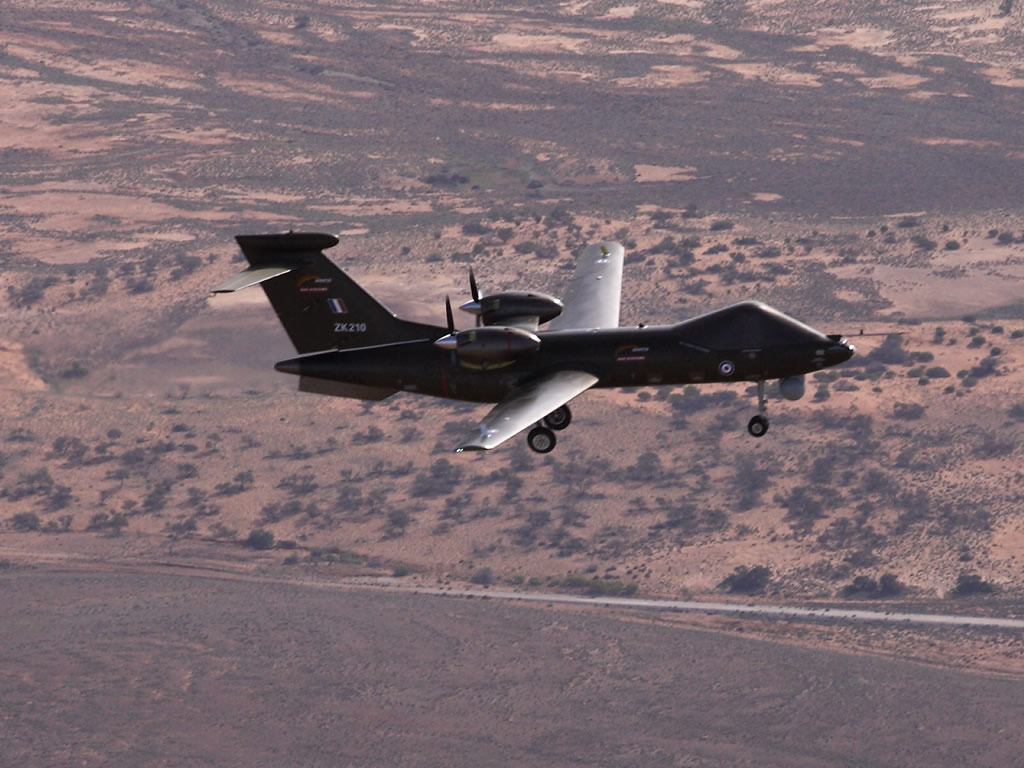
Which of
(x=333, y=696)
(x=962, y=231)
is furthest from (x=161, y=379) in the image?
(x=962, y=231)

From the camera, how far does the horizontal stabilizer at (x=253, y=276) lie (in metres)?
48.9

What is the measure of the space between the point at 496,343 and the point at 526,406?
302 cm

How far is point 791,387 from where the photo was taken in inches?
1948

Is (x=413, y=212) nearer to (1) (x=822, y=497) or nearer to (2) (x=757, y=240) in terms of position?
(2) (x=757, y=240)

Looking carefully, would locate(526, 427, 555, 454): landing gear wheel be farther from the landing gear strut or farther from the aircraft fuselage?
the landing gear strut

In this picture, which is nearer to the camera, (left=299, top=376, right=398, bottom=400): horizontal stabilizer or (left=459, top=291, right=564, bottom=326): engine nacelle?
(left=299, top=376, right=398, bottom=400): horizontal stabilizer

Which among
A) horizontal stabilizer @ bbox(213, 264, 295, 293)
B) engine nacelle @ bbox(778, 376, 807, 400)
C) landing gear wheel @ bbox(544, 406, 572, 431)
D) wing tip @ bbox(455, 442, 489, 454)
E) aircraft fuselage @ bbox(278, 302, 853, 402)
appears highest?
horizontal stabilizer @ bbox(213, 264, 295, 293)

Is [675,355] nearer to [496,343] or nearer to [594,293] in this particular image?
[496,343]

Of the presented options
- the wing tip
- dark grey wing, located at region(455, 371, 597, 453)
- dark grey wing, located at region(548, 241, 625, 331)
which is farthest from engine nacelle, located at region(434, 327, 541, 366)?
the wing tip

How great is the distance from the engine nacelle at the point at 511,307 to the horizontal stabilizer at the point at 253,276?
5.14 metres

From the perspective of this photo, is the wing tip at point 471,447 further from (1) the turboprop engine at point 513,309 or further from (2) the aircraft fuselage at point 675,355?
(1) the turboprop engine at point 513,309

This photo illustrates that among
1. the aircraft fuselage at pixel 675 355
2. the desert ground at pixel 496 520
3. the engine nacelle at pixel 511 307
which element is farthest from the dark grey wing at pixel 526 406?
the desert ground at pixel 496 520

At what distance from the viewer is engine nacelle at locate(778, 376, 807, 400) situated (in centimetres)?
4912

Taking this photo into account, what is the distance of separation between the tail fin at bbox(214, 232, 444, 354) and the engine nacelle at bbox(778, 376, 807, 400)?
9.51m
